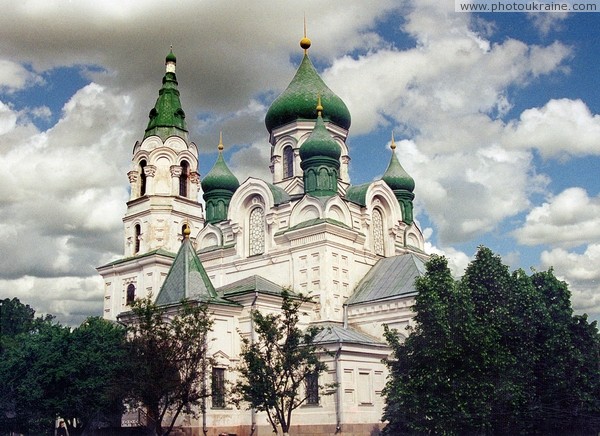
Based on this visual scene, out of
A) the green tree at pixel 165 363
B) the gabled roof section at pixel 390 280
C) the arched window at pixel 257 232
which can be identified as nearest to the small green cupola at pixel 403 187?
the gabled roof section at pixel 390 280

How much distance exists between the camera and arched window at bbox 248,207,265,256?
35.7 m

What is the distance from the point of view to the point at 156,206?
41719mm

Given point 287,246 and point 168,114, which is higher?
point 168,114

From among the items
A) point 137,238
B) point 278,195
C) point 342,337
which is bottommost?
point 342,337

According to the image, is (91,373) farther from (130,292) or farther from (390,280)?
(130,292)

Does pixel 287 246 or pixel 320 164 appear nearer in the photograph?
pixel 287 246

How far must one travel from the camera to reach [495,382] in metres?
22.2

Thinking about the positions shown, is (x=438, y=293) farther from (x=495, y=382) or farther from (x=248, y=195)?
(x=248, y=195)

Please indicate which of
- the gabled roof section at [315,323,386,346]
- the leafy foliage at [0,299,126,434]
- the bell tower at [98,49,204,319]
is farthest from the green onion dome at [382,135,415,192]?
the leafy foliage at [0,299,126,434]

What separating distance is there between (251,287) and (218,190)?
479 inches

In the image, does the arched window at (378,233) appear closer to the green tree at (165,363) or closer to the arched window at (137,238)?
the arched window at (137,238)

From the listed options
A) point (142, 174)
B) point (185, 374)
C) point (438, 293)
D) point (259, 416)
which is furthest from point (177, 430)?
point (142, 174)

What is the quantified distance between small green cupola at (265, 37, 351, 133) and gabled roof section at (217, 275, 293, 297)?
445 inches

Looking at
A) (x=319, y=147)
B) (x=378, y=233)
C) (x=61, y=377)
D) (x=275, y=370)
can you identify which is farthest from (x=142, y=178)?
(x=275, y=370)
